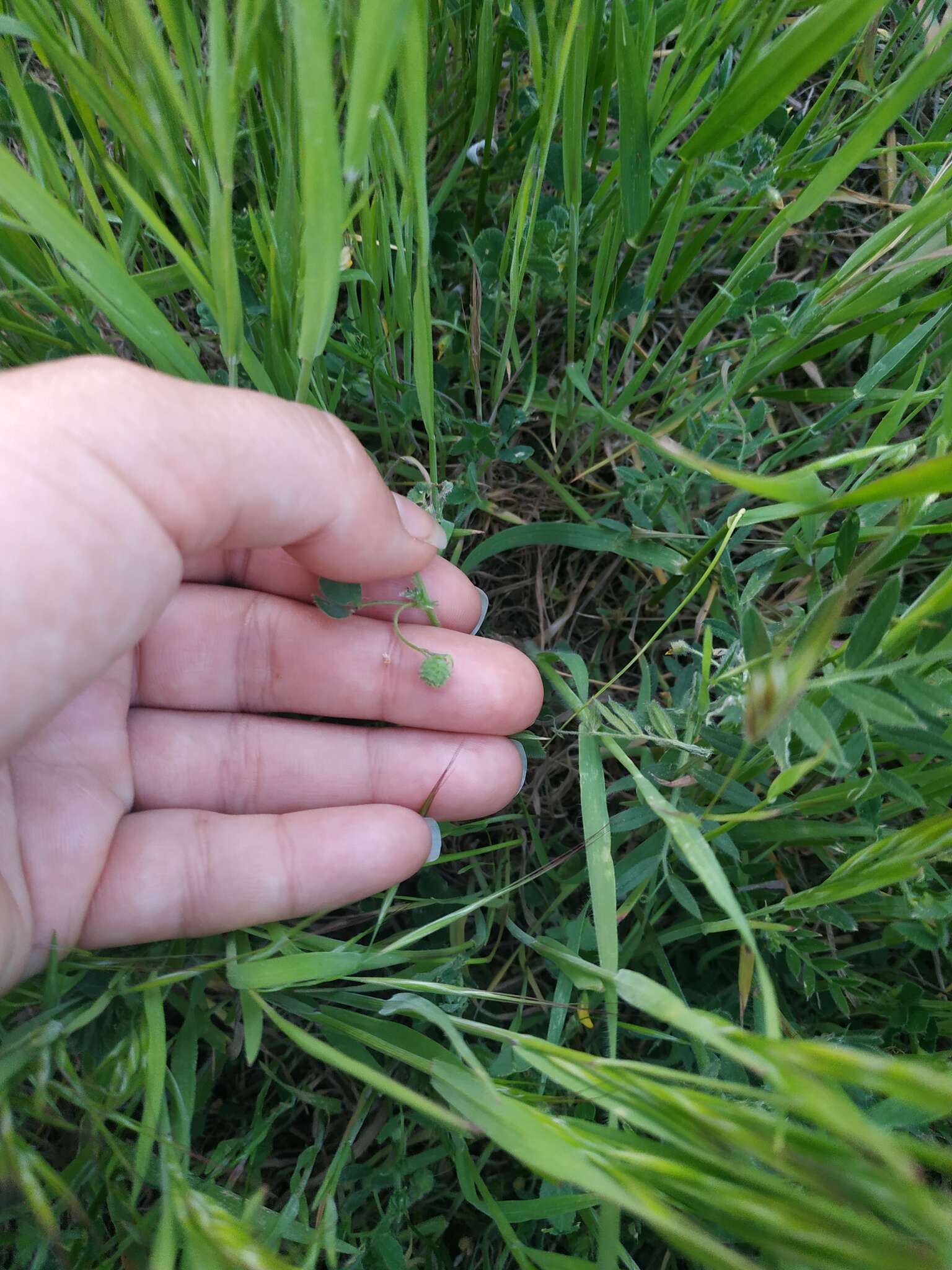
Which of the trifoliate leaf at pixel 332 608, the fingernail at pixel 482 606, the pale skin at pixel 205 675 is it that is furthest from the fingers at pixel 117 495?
the fingernail at pixel 482 606

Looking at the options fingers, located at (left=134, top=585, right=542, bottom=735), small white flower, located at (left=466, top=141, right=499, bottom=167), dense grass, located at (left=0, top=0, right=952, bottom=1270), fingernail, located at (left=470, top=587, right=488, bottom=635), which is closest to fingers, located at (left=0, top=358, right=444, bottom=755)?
dense grass, located at (left=0, top=0, right=952, bottom=1270)

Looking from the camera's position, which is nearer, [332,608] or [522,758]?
[332,608]

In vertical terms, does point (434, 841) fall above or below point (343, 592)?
below

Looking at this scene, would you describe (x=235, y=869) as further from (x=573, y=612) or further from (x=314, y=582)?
(x=573, y=612)

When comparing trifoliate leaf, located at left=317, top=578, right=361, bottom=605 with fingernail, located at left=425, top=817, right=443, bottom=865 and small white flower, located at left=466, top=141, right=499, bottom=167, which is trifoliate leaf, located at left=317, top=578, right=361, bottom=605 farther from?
small white flower, located at left=466, top=141, right=499, bottom=167

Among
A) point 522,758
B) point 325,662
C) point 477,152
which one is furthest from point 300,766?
point 477,152

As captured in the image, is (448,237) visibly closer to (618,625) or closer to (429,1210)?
(618,625)

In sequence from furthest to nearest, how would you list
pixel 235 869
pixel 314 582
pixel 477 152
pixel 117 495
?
pixel 477 152 < pixel 314 582 < pixel 235 869 < pixel 117 495
